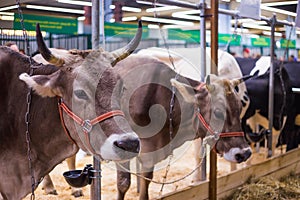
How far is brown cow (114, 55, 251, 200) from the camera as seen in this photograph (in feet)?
11.6

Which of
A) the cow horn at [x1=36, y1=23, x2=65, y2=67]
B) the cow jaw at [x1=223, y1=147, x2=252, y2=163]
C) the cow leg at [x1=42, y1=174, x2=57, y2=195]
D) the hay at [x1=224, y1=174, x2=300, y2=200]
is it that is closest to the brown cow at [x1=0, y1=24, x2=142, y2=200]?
the cow horn at [x1=36, y1=23, x2=65, y2=67]

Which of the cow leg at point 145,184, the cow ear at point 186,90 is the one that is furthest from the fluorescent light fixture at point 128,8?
the cow leg at point 145,184

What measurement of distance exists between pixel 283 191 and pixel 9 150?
100 inches

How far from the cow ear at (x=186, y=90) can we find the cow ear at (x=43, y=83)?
1295mm

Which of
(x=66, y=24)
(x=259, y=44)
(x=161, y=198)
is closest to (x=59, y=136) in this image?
(x=161, y=198)

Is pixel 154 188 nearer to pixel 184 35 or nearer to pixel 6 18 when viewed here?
pixel 6 18

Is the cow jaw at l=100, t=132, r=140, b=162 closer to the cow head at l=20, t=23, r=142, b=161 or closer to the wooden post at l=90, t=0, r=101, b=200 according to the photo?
the cow head at l=20, t=23, r=142, b=161

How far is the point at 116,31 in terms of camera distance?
258 inches

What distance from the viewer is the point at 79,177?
2520 millimetres

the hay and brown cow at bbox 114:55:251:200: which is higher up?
brown cow at bbox 114:55:251:200

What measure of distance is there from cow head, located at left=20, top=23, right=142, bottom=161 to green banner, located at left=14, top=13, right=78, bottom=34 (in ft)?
2.14

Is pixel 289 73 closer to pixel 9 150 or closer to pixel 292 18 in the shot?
pixel 292 18

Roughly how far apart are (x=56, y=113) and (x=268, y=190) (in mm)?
2258

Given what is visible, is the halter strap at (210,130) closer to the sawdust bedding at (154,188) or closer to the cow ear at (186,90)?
the cow ear at (186,90)
